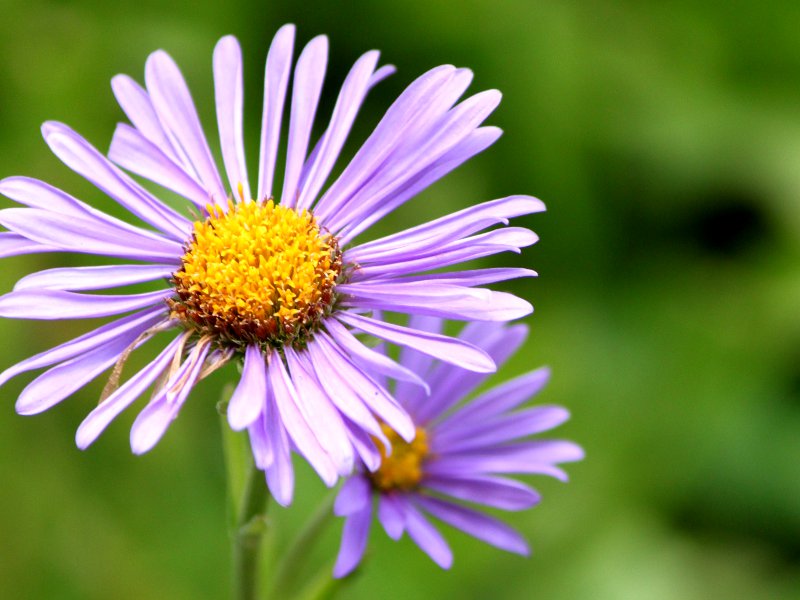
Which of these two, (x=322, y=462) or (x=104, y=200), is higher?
(x=104, y=200)

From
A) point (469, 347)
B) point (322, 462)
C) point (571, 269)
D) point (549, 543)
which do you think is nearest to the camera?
point (322, 462)

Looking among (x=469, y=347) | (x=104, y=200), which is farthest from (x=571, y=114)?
(x=469, y=347)

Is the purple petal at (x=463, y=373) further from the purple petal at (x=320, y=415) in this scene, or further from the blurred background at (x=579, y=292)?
the blurred background at (x=579, y=292)

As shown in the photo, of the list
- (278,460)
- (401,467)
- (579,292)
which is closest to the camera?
(278,460)

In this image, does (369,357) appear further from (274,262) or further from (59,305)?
(59,305)

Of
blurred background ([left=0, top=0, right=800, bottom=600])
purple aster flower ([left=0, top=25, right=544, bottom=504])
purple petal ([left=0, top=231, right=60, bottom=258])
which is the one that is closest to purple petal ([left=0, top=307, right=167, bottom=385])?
purple aster flower ([left=0, top=25, right=544, bottom=504])

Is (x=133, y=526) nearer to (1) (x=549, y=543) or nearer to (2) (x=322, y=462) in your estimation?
(1) (x=549, y=543)

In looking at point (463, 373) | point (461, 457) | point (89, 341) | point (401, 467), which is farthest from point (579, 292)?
point (89, 341)
